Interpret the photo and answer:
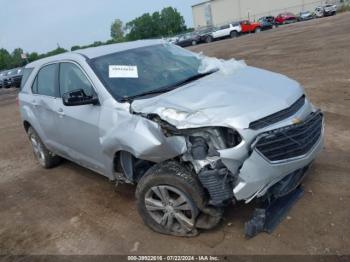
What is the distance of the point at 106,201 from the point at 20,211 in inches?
47.4

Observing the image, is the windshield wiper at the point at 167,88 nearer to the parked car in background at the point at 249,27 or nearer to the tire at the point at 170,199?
the tire at the point at 170,199

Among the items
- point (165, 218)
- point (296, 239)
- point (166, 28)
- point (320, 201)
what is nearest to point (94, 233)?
point (165, 218)

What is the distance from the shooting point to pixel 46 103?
17.7 feet

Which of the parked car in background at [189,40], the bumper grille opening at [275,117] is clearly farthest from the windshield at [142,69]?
the parked car in background at [189,40]

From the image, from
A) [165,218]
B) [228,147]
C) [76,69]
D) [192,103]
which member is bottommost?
[165,218]

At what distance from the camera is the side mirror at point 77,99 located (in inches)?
165

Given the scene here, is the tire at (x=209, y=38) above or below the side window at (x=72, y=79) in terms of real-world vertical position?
below

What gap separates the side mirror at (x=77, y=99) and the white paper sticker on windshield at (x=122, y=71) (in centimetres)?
35

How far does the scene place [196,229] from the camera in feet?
12.0

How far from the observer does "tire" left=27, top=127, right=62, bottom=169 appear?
243 inches

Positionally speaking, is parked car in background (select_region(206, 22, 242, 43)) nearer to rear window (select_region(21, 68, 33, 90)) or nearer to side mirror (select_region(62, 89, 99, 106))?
rear window (select_region(21, 68, 33, 90))

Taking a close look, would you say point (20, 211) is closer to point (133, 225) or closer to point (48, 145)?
point (48, 145)

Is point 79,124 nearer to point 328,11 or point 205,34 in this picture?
point 205,34

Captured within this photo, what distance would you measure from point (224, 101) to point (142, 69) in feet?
4.49
